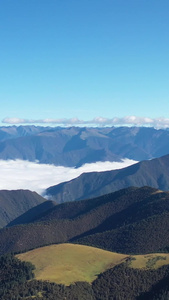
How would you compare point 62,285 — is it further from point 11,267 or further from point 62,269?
point 11,267

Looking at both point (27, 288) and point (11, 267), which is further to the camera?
point (11, 267)

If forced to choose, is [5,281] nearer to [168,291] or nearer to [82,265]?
[82,265]

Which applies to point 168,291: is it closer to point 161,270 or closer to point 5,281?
point 161,270

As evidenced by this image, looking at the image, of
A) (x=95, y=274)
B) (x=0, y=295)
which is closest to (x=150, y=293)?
(x=95, y=274)

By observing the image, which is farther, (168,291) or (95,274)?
(95,274)

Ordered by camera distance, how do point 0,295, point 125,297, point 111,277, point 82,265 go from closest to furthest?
1. point 0,295
2. point 125,297
3. point 111,277
4. point 82,265

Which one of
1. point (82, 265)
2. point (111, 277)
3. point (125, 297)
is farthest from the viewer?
point (82, 265)

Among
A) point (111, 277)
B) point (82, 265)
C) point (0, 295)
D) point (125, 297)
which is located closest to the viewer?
point (0, 295)

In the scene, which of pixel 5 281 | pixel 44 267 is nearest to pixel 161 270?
pixel 44 267
